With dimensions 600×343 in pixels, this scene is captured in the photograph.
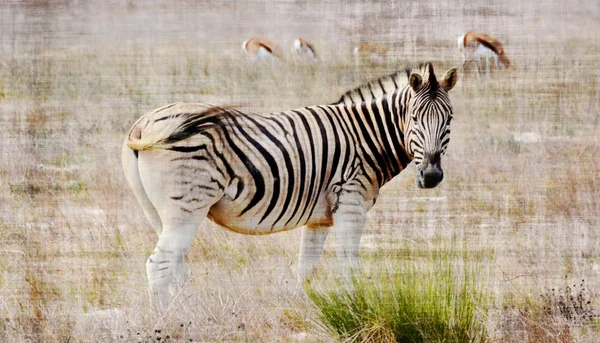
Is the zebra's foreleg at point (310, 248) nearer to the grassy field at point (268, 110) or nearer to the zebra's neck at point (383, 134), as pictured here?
the grassy field at point (268, 110)

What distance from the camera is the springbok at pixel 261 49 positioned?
266 centimetres

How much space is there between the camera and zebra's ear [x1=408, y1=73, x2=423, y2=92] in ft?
8.12

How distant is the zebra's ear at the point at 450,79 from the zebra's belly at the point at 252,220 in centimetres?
55

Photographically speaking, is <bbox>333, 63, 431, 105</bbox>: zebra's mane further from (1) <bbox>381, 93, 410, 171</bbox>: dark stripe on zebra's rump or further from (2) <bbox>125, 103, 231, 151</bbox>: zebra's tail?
(2) <bbox>125, 103, 231, 151</bbox>: zebra's tail

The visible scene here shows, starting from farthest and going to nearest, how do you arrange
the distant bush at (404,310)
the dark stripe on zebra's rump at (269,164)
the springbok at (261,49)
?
the springbok at (261,49) < the dark stripe on zebra's rump at (269,164) < the distant bush at (404,310)

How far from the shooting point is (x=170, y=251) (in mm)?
2379

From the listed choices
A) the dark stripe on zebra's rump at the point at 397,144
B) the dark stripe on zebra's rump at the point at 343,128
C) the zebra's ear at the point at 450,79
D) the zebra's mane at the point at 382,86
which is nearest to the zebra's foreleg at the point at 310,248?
the dark stripe on zebra's rump at the point at 343,128

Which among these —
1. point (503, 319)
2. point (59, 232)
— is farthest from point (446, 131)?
point (59, 232)

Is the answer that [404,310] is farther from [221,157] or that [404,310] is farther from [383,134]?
[221,157]

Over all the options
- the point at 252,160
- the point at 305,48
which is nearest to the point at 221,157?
the point at 252,160

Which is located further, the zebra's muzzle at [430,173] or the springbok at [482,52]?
the springbok at [482,52]

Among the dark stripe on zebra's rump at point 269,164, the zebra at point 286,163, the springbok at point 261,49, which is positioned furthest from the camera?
the springbok at point 261,49

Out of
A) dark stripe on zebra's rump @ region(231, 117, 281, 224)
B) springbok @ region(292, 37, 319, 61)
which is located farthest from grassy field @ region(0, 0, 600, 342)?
dark stripe on zebra's rump @ region(231, 117, 281, 224)

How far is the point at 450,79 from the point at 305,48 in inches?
21.5
